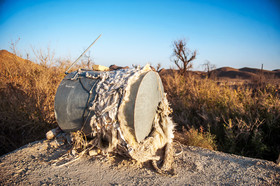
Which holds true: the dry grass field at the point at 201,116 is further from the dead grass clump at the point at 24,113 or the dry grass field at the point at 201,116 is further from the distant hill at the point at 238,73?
the distant hill at the point at 238,73

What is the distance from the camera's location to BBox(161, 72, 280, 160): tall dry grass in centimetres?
365

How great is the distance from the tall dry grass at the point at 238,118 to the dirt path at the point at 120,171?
1113 mm

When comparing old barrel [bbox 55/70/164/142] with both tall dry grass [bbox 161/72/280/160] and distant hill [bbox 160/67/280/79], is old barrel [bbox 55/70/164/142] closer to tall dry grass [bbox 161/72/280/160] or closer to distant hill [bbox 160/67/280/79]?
tall dry grass [bbox 161/72/280/160]

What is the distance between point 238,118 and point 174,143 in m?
2.26

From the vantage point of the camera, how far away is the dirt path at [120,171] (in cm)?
205

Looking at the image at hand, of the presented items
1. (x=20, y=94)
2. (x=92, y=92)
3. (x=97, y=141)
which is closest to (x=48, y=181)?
(x=97, y=141)

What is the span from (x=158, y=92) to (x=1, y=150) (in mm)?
4270

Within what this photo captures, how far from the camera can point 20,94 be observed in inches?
183

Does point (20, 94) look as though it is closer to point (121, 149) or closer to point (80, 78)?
point (80, 78)

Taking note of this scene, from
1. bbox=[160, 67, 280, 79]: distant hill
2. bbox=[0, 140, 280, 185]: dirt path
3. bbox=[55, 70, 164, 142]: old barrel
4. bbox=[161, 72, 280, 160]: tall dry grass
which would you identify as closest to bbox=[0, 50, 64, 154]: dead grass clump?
bbox=[0, 140, 280, 185]: dirt path

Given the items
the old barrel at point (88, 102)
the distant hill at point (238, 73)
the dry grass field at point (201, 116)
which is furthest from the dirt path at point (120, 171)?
the distant hill at point (238, 73)

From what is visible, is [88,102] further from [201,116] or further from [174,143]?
[201,116]

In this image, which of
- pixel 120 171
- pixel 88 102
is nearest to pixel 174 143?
pixel 120 171

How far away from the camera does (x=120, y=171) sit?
227cm
